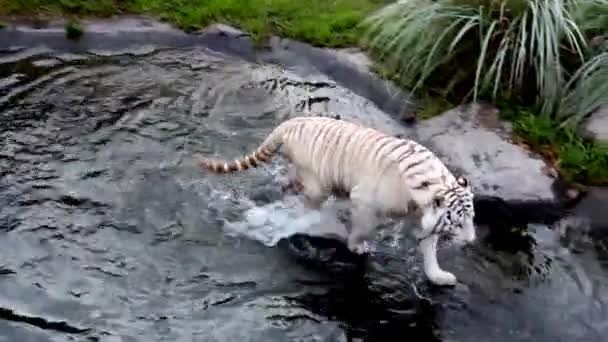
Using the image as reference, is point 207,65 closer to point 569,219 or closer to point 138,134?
point 138,134

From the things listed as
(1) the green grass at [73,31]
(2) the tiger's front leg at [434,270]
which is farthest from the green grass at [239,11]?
(2) the tiger's front leg at [434,270]

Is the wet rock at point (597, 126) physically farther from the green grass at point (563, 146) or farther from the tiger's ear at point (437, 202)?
the tiger's ear at point (437, 202)

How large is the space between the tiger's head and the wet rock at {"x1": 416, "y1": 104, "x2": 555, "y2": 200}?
1128 mm

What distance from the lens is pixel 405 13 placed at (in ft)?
21.6

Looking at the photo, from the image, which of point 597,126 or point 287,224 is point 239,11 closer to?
point 287,224

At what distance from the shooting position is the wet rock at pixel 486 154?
5.49 m

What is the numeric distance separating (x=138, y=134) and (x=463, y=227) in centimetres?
254

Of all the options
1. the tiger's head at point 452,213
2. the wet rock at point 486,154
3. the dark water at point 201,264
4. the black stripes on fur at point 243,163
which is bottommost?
the dark water at point 201,264

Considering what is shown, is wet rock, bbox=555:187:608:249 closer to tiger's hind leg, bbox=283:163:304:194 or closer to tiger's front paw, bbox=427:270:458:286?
tiger's front paw, bbox=427:270:458:286

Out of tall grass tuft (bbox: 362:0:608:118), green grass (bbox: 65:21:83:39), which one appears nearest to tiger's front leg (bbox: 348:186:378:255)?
tall grass tuft (bbox: 362:0:608:118)

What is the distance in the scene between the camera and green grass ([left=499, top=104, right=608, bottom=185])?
5629 mm

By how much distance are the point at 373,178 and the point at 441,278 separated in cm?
62

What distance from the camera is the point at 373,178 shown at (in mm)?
4594

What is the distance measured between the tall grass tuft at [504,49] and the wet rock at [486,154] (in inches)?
8.5
